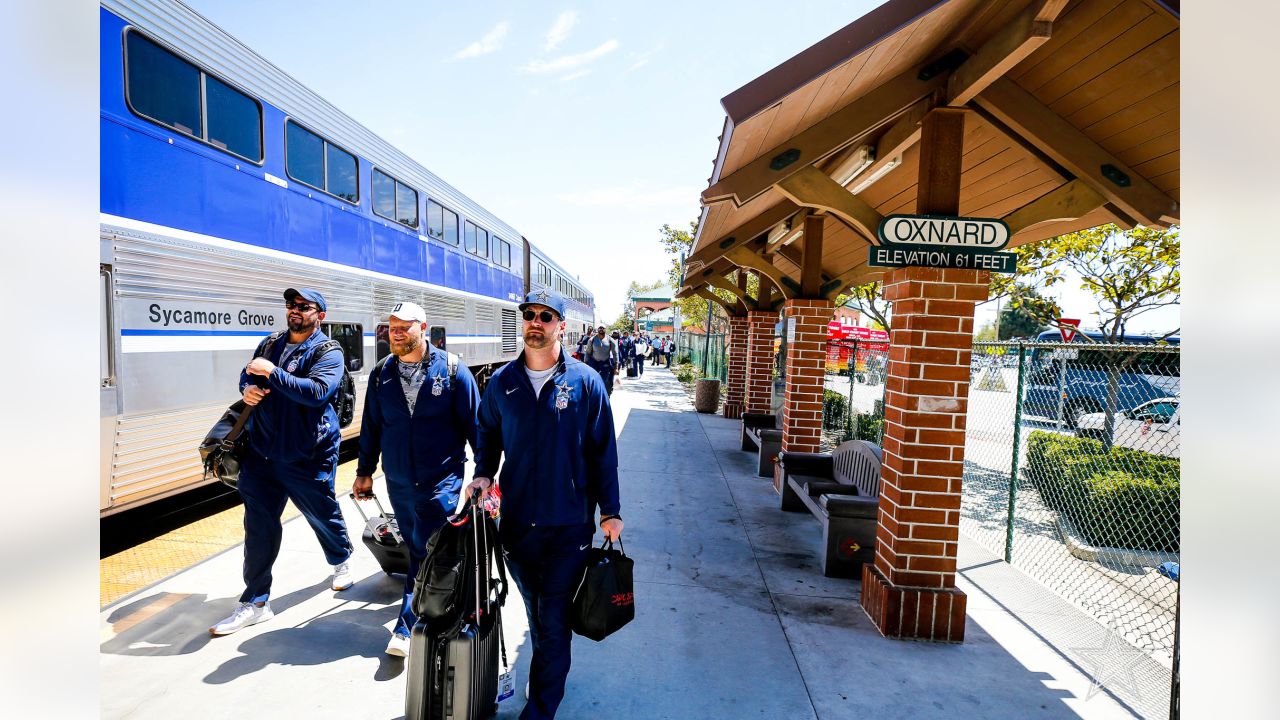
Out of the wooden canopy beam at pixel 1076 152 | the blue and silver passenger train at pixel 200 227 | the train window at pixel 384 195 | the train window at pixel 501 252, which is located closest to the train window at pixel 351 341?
the blue and silver passenger train at pixel 200 227

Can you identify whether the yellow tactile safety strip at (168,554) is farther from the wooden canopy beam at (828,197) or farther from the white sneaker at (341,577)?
the wooden canopy beam at (828,197)

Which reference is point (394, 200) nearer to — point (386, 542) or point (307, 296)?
point (307, 296)

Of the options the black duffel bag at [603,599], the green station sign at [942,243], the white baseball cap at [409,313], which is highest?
the green station sign at [942,243]

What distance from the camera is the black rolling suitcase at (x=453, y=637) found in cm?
261

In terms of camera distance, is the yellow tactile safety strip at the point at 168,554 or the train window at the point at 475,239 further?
the train window at the point at 475,239

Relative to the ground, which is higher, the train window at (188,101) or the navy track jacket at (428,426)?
the train window at (188,101)

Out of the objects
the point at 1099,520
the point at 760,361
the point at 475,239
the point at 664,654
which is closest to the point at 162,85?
the point at 664,654

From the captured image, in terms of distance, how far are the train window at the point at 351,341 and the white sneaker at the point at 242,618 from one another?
3986 millimetres

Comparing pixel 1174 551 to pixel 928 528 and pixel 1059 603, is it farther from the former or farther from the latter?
pixel 928 528

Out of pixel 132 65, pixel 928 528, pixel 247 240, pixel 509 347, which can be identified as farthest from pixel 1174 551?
pixel 509 347

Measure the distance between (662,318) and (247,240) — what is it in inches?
2204

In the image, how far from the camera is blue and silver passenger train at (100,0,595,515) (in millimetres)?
4449

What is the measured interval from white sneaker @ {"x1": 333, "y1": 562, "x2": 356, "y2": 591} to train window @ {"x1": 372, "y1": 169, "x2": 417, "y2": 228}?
17.3 feet

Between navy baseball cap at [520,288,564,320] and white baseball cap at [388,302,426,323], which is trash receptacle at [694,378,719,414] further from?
navy baseball cap at [520,288,564,320]
